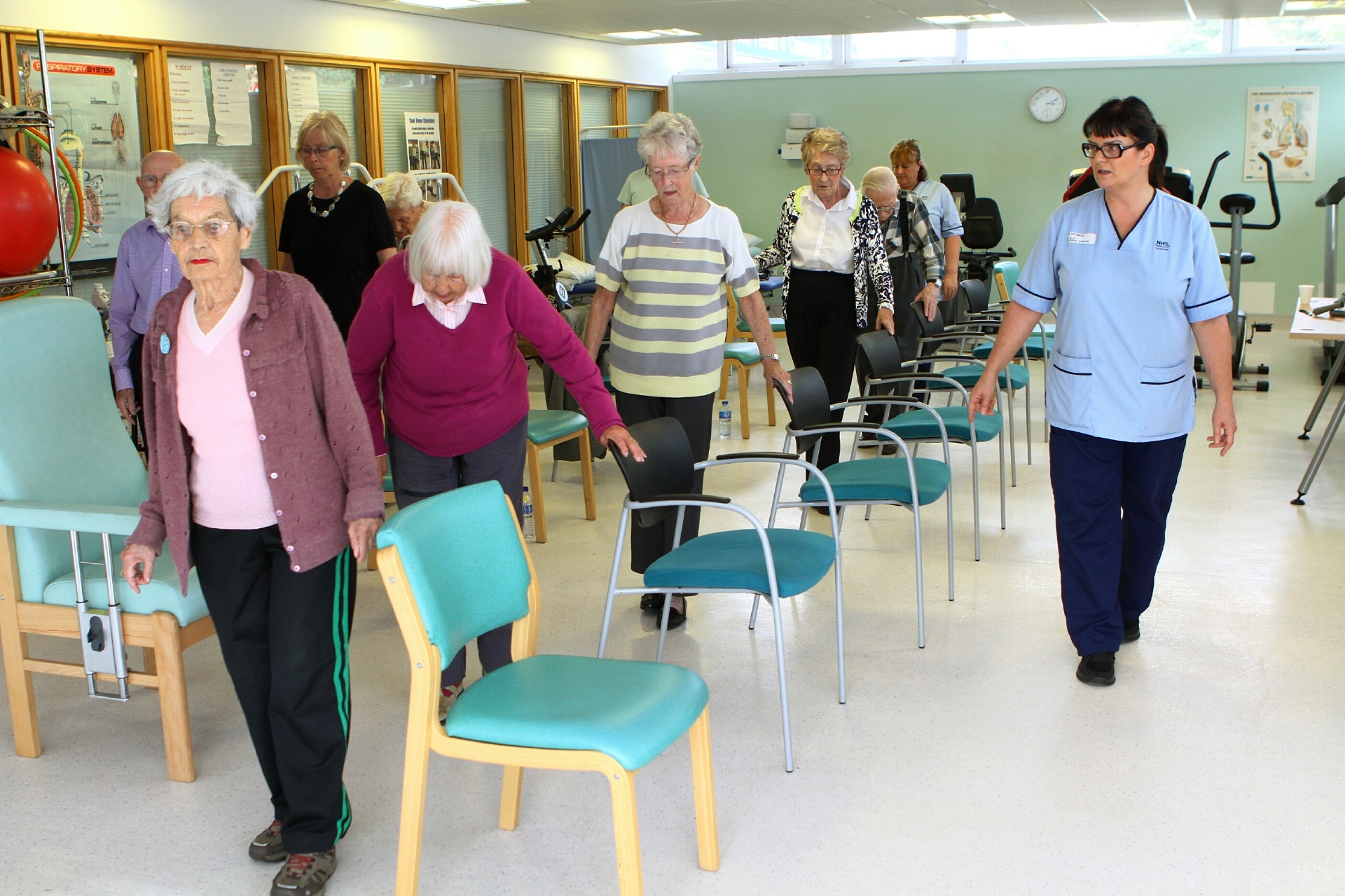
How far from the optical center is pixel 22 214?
3.99m

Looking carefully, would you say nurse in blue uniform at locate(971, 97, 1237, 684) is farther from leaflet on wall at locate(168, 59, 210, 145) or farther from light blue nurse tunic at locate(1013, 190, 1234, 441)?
leaflet on wall at locate(168, 59, 210, 145)

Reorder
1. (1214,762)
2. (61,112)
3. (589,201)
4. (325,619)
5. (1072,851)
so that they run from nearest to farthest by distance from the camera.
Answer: (325,619), (1072,851), (1214,762), (61,112), (589,201)

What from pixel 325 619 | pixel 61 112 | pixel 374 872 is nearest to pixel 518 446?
pixel 325 619

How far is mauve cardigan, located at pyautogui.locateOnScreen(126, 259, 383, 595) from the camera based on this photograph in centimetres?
211

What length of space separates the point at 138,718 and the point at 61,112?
12.4 ft

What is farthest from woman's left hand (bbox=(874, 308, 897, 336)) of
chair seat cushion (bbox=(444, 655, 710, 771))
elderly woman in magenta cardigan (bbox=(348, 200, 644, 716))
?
chair seat cushion (bbox=(444, 655, 710, 771))

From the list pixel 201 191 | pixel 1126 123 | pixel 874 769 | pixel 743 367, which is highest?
pixel 1126 123

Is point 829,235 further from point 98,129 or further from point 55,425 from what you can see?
point 98,129

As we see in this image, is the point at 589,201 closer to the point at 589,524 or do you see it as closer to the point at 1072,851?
the point at 589,524

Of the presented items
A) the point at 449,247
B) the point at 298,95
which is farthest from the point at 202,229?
the point at 298,95

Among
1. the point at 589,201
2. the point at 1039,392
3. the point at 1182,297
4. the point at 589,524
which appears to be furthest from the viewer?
the point at 589,201

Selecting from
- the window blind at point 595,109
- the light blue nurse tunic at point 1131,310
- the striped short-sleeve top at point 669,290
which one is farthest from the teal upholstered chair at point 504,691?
the window blind at point 595,109

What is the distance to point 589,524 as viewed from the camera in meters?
4.83

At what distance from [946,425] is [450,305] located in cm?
224
